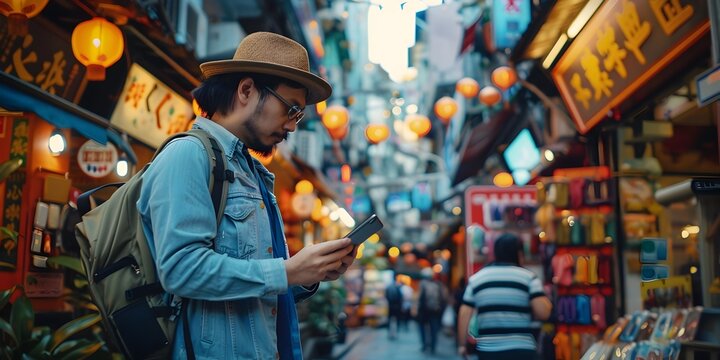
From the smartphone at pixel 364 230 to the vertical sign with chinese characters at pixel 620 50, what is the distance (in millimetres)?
4567

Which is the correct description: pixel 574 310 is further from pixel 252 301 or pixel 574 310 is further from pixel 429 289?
pixel 429 289

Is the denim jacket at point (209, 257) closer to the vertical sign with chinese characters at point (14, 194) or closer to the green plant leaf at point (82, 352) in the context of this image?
the green plant leaf at point (82, 352)

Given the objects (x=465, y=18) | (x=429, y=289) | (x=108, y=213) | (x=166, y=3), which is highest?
(x=465, y=18)

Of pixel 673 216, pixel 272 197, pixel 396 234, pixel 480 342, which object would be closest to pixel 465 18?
pixel 673 216

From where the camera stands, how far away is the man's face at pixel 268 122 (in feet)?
7.84

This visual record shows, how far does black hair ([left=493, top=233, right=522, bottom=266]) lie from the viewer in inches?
236

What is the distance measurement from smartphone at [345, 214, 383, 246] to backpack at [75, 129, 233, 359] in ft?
1.37

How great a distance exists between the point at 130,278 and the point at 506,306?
13.8 ft

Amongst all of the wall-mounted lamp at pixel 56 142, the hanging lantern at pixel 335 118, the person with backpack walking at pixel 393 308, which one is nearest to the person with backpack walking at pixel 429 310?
the person with backpack walking at pixel 393 308

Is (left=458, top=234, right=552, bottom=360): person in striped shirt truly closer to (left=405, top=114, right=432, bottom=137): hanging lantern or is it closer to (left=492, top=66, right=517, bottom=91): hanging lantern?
(left=492, top=66, right=517, bottom=91): hanging lantern

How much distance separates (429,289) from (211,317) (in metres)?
18.2

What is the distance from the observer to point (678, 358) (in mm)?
4582

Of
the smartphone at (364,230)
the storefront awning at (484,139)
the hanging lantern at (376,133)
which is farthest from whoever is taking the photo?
the hanging lantern at (376,133)

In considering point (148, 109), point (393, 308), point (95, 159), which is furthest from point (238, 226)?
point (393, 308)
